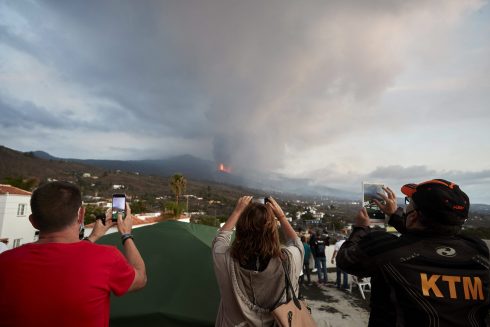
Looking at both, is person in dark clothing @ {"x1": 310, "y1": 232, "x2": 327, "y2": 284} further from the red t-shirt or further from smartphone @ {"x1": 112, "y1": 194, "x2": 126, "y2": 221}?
the red t-shirt

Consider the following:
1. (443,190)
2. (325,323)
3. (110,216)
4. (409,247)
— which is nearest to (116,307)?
(110,216)

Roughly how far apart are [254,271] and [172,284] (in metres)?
1.56

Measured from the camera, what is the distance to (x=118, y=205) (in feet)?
7.71

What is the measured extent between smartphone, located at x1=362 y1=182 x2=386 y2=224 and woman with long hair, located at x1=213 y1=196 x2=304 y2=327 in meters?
0.98

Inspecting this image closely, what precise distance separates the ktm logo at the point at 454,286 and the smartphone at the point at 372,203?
102cm

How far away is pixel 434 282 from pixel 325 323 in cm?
578

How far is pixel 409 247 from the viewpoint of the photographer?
1.71 metres

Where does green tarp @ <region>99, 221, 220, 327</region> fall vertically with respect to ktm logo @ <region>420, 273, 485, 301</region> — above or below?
below

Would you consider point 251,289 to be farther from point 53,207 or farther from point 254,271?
point 53,207

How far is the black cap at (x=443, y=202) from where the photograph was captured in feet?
5.62

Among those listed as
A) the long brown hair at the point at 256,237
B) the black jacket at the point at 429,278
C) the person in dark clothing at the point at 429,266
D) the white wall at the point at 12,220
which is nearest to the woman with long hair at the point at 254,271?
the long brown hair at the point at 256,237

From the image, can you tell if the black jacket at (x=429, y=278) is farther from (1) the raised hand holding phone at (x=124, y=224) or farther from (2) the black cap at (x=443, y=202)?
(1) the raised hand holding phone at (x=124, y=224)

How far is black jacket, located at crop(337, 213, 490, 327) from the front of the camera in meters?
1.61

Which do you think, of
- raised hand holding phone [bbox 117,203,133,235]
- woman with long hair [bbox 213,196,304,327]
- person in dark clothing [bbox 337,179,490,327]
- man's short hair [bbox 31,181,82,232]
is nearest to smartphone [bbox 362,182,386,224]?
person in dark clothing [bbox 337,179,490,327]
